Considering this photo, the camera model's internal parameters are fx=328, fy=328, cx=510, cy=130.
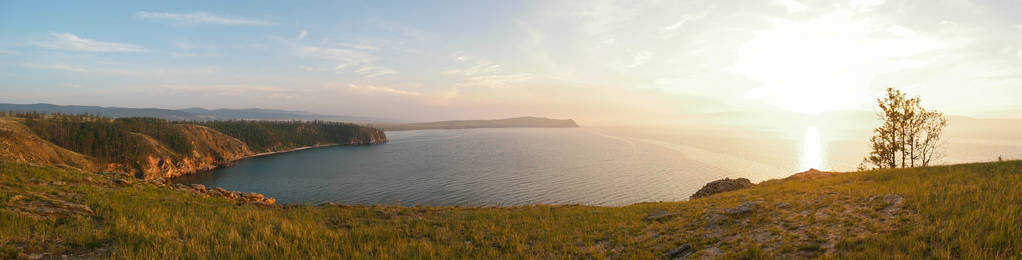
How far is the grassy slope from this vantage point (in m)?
7.55

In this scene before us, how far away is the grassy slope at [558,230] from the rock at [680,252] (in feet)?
0.92

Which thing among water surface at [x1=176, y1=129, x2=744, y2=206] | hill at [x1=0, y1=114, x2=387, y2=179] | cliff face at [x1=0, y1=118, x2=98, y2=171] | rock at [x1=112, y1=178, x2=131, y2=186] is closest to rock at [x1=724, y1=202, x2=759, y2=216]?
rock at [x1=112, y1=178, x2=131, y2=186]

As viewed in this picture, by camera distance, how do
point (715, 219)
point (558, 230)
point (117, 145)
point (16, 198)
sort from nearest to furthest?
point (16, 198)
point (715, 219)
point (558, 230)
point (117, 145)

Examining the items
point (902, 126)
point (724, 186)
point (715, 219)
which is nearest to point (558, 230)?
point (715, 219)

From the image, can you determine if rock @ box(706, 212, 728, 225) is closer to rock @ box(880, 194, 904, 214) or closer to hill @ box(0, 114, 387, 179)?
rock @ box(880, 194, 904, 214)

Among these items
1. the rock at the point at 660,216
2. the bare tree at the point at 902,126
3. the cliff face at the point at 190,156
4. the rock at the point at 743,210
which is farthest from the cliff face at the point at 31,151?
the bare tree at the point at 902,126

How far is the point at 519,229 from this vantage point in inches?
555

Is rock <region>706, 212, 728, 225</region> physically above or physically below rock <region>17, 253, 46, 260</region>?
below

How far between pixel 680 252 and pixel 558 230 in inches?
198

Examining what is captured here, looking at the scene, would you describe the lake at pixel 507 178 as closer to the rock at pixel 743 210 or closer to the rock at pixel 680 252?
the rock at pixel 743 210

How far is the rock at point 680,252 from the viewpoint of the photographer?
961cm

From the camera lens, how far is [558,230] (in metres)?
13.8

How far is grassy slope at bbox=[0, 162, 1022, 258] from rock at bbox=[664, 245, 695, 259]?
0.92 feet

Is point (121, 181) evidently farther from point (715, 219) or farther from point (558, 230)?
point (715, 219)
